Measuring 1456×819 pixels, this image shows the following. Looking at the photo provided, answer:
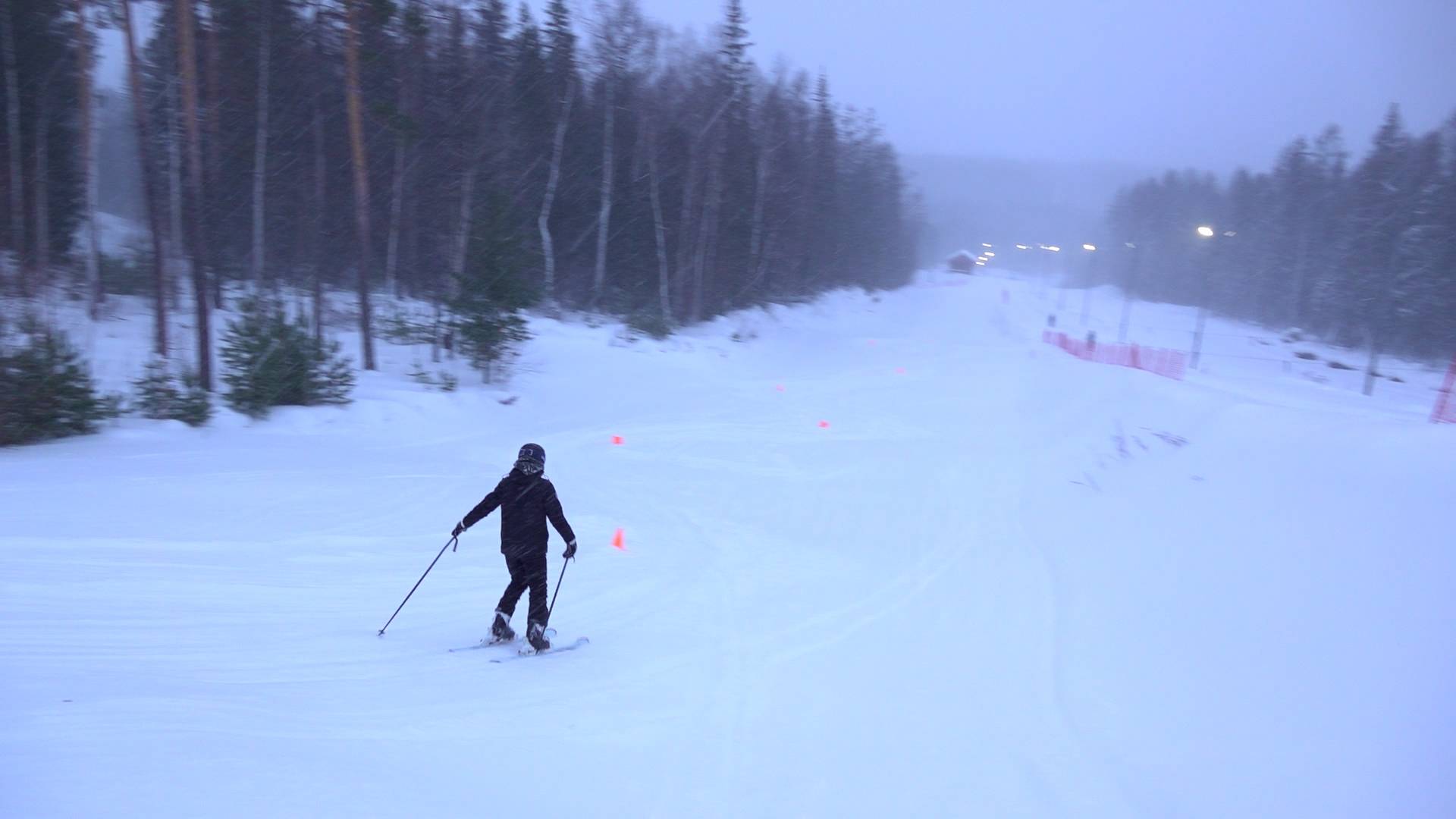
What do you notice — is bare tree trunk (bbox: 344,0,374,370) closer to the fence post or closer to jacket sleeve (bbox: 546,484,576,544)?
jacket sleeve (bbox: 546,484,576,544)

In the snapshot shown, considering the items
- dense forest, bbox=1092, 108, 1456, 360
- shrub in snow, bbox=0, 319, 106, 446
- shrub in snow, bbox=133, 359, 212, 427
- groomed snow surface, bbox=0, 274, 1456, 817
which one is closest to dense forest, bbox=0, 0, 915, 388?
shrub in snow, bbox=133, 359, 212, 427

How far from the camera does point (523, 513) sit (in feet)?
22.8

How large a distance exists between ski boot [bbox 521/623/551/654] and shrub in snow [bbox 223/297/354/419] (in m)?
9.81

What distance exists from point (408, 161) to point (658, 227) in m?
10.8

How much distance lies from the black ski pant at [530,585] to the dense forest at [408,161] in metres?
11.1

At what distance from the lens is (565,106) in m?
32.8

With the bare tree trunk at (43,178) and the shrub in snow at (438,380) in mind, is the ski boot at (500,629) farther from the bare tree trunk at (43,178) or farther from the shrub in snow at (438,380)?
the bare tree trunk at (43,178)

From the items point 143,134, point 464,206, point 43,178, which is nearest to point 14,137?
point 43,178

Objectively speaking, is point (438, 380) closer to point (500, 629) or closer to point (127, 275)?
point (127, 275)

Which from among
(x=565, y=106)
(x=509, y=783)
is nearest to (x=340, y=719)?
(x=509, y=783)

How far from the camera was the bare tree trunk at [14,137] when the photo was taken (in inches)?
809

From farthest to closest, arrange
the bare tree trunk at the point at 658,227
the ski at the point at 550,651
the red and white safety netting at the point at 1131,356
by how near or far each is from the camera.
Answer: the bare tree trunk at the point at 658,227 < the red and white safety netting at the point at 1131,356 < the ski at the point at 550,651

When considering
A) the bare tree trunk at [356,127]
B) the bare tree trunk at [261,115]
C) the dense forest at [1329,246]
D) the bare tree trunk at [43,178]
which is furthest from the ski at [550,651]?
the dense forest at [1329,246]

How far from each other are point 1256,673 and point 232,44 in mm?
28785
